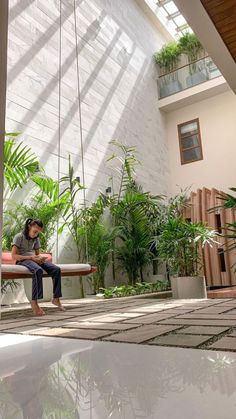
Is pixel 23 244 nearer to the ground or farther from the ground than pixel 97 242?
nearer to the ground

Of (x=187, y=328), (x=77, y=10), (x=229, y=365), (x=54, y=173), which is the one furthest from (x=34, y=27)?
(x=229, y=365)

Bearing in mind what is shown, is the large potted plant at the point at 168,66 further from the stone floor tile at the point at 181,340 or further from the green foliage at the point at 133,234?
the stone floor tile at the point at 181,340

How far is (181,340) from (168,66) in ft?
33.3

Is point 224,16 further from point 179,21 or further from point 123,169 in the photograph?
point 179,21

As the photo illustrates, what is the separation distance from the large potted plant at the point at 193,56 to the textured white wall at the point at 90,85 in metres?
1.02

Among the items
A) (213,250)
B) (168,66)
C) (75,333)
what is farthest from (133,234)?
(168,66)

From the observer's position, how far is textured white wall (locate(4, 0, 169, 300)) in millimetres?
5984

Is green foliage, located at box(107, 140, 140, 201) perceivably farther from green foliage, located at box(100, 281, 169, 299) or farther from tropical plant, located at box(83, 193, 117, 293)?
green foliage, located at box(100, 281, 169, 299)

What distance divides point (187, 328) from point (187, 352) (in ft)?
1.96

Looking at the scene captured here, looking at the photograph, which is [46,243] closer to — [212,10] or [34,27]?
[212,10]

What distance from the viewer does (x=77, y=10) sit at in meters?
7.69

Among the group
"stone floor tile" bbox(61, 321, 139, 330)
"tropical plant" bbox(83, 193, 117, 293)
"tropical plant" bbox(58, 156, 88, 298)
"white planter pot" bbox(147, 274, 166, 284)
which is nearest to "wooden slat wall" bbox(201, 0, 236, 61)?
"stone floor tile" bbox(61, 321, 139, 330)

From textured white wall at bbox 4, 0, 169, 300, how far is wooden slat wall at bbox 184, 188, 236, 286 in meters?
1.48

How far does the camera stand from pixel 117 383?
0.98 meters
